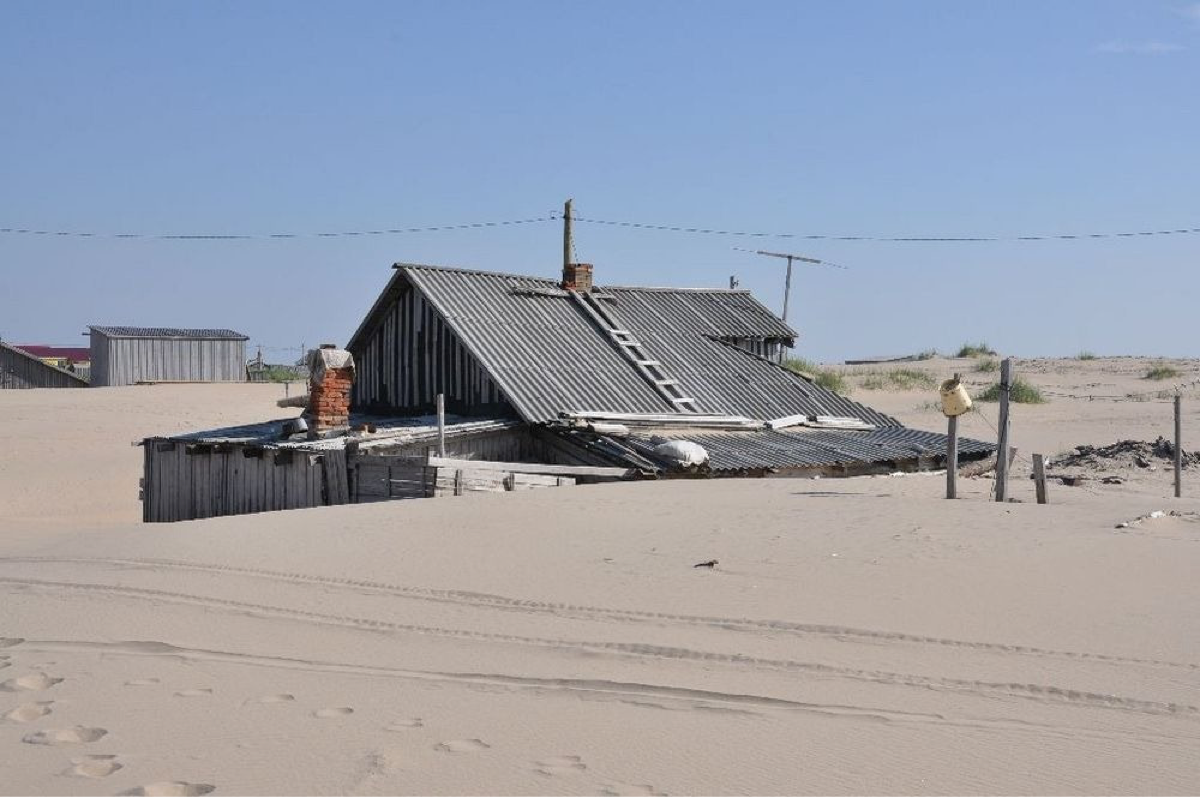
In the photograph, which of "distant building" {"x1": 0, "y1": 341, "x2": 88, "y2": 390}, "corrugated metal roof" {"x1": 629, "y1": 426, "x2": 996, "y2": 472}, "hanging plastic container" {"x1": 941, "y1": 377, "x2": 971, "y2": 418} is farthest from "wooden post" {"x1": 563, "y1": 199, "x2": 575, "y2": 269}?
"distant building" {"x1": 0, "y1": 341, "x2": 88, "y2": 390}

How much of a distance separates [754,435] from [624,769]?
1514 cm

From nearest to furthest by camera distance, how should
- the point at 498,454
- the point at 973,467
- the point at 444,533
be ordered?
the point at 444,533
the point at 498,454
the point at 973,467

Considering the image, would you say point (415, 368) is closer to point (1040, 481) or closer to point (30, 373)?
point (1040, 481)

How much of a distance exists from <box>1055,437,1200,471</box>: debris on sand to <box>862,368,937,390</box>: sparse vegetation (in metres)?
24.7

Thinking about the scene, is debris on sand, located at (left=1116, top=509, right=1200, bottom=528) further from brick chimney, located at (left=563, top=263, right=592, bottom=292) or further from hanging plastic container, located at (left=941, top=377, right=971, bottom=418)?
brick chimney, located at (left=563, top=263, right=592, bottom=292)

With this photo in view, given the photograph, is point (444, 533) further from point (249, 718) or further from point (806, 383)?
point (806, 383)

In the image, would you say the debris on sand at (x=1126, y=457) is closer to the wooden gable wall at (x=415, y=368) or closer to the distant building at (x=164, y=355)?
the wooden gable wall at (x=415, y=368)

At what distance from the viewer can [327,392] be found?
17.6 meters

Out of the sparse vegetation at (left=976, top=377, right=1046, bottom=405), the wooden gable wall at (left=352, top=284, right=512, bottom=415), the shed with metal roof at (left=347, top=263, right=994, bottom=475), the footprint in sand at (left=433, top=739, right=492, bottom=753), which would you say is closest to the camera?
the footprint in sand at (left=433, top=739, right=492, bottom=753)

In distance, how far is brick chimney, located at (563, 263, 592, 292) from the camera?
23.5 meters

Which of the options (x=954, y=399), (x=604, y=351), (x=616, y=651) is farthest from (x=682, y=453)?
(x=616, y=651)

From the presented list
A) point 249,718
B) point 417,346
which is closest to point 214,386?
point 417,346

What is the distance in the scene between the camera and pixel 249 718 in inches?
237

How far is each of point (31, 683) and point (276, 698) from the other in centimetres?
139
